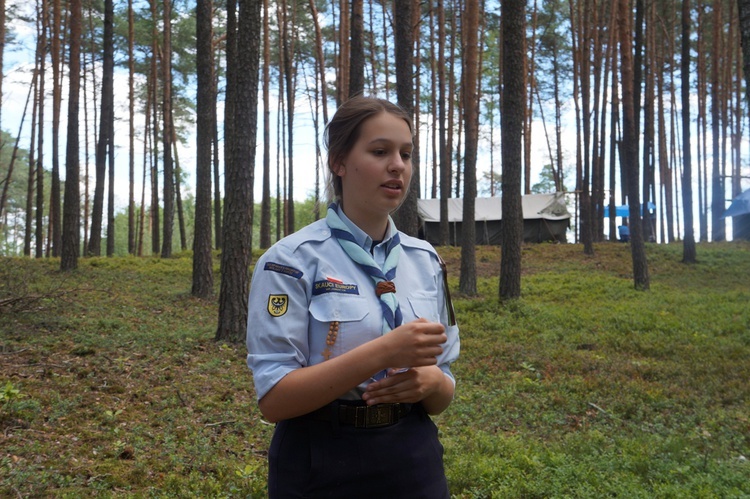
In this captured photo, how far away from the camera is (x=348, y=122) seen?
6.46 feet

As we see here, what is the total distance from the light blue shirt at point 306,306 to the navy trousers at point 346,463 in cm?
14

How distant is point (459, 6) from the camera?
25.1m

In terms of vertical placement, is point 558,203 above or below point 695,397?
above

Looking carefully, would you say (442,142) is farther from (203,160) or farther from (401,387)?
(401,387)

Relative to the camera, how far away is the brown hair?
6.41ft

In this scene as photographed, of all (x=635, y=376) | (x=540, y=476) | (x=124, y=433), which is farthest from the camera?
(x=635, y=376)

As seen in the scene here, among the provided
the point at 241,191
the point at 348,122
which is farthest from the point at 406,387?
the point at 241,191

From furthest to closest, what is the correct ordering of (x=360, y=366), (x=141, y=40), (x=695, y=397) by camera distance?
(x=141, y=40) < (x=695, y=397) < (x=360, y=366)

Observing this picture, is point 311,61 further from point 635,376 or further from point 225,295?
point 635,376

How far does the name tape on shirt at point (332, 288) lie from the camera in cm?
178

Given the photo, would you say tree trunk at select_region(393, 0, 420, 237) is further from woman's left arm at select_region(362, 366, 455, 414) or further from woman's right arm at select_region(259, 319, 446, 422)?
woman's right arm at select_region(259, 319, 446, 422)

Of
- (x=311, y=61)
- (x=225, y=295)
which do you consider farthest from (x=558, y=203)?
(x=225, y=295)

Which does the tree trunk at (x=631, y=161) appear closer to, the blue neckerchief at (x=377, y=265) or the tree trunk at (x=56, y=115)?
the blue neckerchief at (x=377, y=265)

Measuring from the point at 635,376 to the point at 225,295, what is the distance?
Answer: 20.7ft
